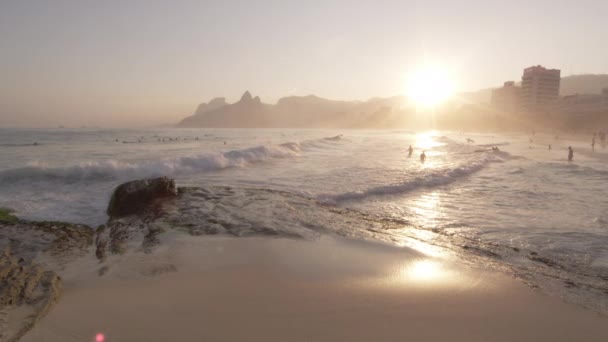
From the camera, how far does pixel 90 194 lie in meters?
11.5

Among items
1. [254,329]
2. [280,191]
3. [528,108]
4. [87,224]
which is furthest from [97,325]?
[528,108]

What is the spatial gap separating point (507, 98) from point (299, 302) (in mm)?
179049

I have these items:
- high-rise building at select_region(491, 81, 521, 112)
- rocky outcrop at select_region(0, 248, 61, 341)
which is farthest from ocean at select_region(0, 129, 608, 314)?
high-rise building at select_region(491, 81, 521, 112)

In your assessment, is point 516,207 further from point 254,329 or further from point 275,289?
point 254,329

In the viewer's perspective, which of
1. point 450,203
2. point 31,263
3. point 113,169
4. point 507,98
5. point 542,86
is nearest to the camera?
point 31,263

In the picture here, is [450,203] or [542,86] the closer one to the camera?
[450,203]

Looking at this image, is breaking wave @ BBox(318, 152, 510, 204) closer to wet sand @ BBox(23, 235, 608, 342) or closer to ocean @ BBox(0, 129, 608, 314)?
ocean @ BBox(0, 129, 608, 314)

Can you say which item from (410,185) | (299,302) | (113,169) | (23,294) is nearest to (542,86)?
(410,185)

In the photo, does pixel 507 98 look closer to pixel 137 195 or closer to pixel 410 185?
pixel 410 185

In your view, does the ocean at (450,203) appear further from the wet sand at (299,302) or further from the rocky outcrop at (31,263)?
the rocky outcrop at (31,263)

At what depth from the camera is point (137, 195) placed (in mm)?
9500

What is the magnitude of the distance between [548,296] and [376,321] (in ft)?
9.20

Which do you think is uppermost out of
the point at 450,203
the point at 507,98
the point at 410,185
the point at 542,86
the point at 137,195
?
the point at 542,86

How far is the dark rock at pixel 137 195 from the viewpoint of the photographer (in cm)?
889
